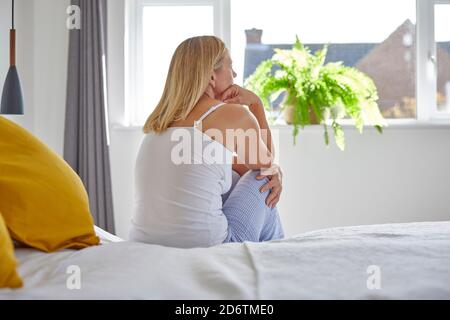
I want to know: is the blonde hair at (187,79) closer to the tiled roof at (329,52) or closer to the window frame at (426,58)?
the tiled roof at (329,52)

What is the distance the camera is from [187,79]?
5.99ft

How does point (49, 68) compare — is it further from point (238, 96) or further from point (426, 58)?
point (426, 58)

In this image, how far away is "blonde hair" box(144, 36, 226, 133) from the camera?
177cm

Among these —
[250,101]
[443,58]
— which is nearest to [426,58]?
[443,58]

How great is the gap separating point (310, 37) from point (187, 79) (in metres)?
2.03

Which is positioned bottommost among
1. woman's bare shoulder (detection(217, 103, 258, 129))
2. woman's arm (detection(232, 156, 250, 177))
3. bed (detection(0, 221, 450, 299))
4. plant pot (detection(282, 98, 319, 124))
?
bed (detection(0, 221, 450, 299))

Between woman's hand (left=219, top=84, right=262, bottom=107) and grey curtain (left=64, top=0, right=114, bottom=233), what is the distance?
132 centimetres

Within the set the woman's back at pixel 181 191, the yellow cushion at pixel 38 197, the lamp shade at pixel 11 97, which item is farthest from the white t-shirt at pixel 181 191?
the lamp shade at pixel 11 97

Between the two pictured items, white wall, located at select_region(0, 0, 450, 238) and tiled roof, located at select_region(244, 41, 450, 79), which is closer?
white wall, located at select_region(0, 0, 450, 238)

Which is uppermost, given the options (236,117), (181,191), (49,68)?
(49,68)

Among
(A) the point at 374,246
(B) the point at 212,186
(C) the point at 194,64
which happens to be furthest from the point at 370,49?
(A) the point at 374,246

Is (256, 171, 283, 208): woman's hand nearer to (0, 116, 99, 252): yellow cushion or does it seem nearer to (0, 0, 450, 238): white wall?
(0, 116, 99, 252): yellow cushion

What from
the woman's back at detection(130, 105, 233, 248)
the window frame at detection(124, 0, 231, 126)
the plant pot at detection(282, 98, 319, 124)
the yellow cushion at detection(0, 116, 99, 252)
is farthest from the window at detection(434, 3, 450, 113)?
the yellow cushion at detection(0, 116, 99, 252)

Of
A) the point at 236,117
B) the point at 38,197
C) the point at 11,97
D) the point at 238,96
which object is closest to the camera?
the point at 38,197
